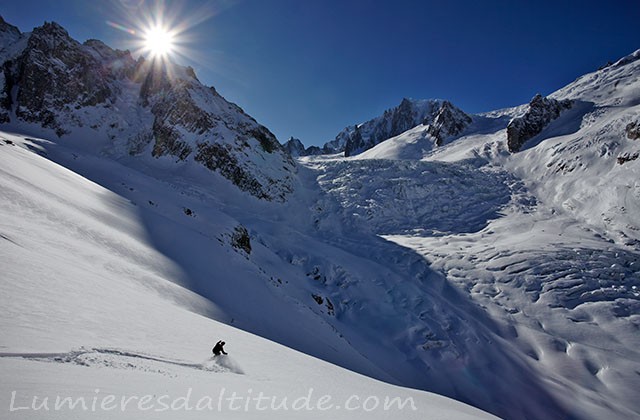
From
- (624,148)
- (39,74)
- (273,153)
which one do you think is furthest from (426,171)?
(39,74)

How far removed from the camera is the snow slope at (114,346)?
289cm

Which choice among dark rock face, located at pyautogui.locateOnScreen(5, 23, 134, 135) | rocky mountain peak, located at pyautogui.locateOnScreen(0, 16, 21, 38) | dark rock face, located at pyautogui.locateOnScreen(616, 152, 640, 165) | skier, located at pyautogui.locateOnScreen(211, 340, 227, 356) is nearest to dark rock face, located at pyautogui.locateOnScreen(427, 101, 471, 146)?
dark rock face, located at pyautogui.locateOnScreen(616, 152, 640, 165)

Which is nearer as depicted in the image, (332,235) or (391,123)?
(332,235)

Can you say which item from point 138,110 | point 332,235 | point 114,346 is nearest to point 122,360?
point 114,346

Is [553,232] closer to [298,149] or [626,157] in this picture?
[626,157]

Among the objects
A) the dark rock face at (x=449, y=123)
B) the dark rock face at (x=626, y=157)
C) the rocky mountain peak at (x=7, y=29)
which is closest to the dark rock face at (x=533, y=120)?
the dark rock face at (x=449, y=123)

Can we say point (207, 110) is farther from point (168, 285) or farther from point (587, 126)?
point (587, 126)

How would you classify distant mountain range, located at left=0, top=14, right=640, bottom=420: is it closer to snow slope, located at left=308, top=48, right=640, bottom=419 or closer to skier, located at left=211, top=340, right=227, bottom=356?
snow slope, located at left=308, top=48, right=640, bottom=419

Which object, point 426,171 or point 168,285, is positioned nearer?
point 168,285

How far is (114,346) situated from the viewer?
440cm

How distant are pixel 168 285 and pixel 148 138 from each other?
133 ft

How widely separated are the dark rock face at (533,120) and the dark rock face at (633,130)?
1424 centimetres

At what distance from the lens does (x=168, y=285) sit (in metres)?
9.92

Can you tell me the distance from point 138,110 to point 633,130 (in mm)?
62854
